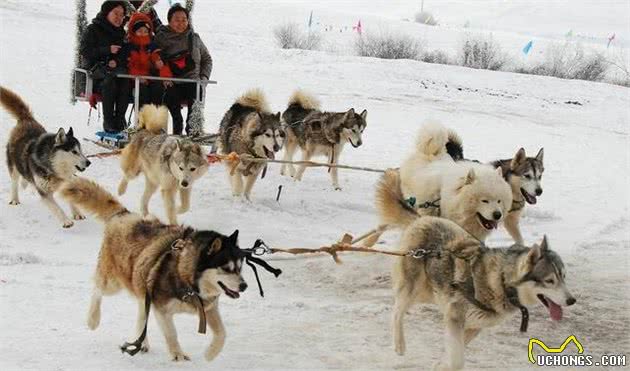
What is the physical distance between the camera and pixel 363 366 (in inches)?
151

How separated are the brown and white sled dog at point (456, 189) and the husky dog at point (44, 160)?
2618 millimetres

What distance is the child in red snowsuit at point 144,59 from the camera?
26.9 ft

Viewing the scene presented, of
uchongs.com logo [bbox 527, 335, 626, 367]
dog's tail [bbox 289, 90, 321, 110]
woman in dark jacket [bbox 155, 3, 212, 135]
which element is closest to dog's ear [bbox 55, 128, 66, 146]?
woman in dark jacket [bbox 155, 3, 212, 135]

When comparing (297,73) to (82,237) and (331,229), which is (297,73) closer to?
(331,229)

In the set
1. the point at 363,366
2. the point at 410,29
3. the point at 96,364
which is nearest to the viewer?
the point at 96,364

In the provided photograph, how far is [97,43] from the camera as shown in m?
8.05

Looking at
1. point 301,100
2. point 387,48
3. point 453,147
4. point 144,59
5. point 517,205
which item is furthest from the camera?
point 387,48

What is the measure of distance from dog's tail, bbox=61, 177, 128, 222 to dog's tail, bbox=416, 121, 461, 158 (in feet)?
7.55

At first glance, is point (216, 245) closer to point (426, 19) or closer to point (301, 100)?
point (301, 100)

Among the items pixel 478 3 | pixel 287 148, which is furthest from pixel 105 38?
pixel 478 3

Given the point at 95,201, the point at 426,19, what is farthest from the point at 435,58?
the point at 95,201

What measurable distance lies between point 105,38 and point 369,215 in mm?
3194

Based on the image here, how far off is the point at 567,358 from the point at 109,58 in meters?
5.63

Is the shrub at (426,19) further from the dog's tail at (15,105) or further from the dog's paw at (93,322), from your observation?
the dog's paw at (93,322)
